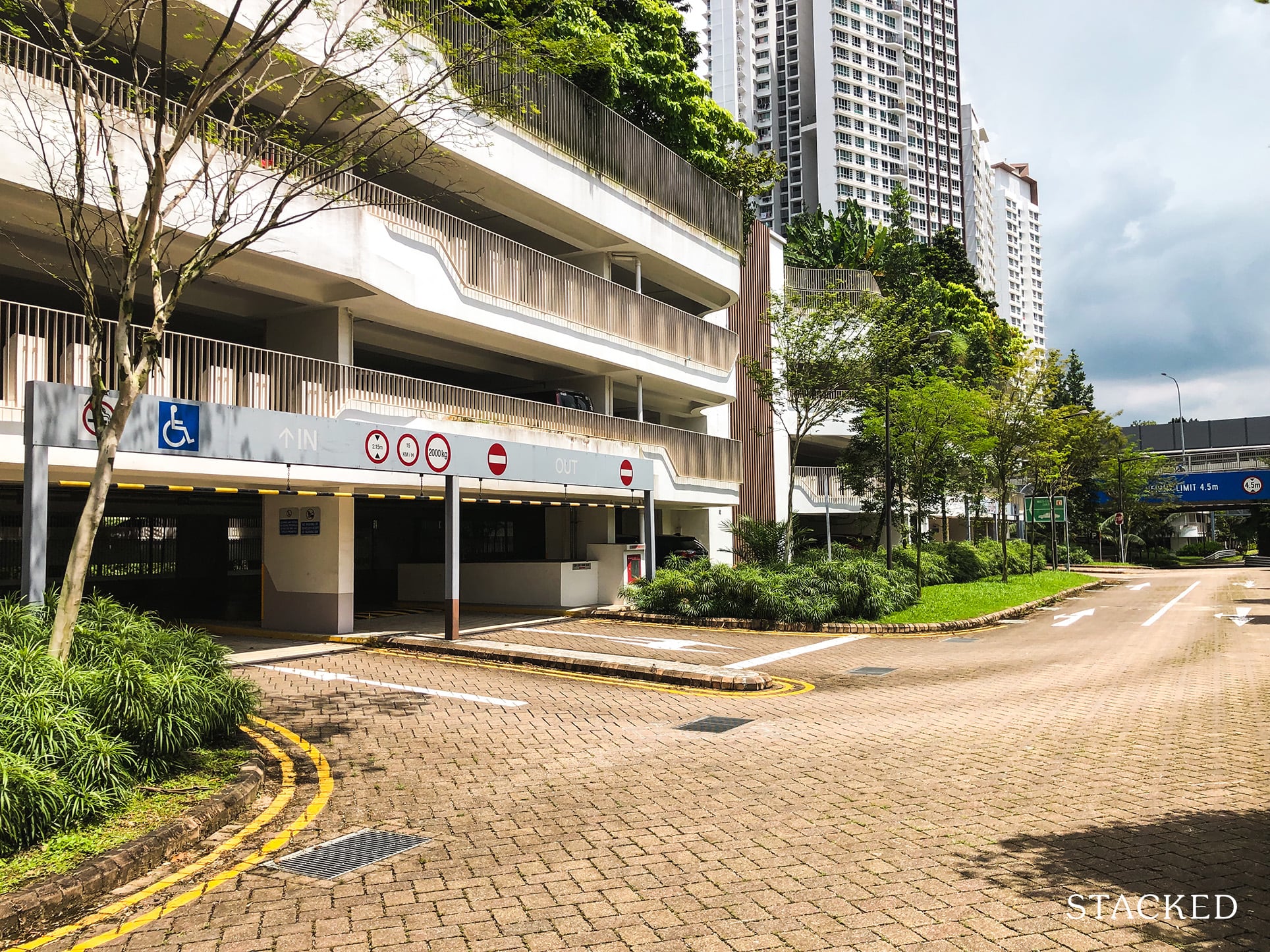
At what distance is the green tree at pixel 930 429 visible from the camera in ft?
93.7

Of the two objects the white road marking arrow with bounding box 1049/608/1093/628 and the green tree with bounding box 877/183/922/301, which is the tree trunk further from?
the green tree with bounding box 877/183/922/301

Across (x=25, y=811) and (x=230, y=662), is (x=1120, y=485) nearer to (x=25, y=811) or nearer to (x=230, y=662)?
(x=230, y=662)

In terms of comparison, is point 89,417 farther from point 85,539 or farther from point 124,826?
point 124,826

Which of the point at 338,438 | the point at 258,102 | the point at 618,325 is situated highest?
the point at 258,102

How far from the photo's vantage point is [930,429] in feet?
93.8

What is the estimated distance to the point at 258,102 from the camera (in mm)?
18188

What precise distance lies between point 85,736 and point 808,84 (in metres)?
122

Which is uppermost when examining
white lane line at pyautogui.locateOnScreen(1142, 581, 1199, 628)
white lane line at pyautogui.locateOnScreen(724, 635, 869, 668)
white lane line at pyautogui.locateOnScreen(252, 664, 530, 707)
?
white lane line at pyautogui.locateOnScreen(252, 664, 530, 707)

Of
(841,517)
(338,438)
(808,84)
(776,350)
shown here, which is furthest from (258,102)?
(808,84)

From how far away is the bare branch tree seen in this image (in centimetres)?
845

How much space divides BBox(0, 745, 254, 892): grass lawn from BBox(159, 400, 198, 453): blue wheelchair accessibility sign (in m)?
4.92

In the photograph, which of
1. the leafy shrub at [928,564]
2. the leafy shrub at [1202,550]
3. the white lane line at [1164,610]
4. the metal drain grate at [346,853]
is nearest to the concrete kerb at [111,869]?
the metal drain grate at [346,853]

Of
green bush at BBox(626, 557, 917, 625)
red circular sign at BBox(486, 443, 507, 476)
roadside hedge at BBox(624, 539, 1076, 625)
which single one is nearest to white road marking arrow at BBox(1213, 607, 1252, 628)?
roadside hedge at BBox(624, 539, 1076, 625)

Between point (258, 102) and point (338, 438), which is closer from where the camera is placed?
point (338, 438)
